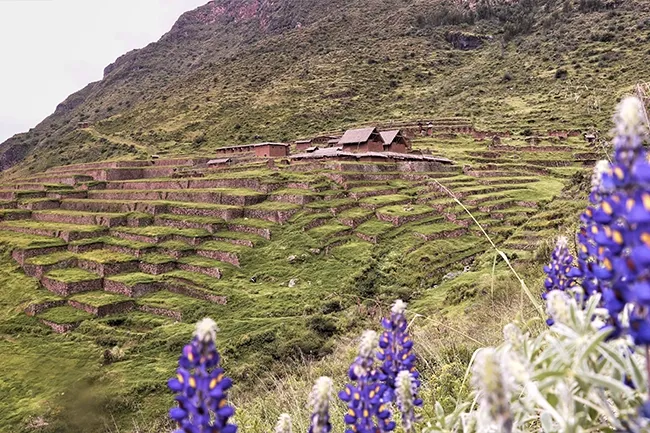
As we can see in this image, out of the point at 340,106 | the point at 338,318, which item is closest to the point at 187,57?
the point at 340,106

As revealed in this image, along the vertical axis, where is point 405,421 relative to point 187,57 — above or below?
below

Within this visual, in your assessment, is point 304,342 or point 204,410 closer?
point 204,410

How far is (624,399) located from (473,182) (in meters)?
33.0

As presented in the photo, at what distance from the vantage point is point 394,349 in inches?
99.4

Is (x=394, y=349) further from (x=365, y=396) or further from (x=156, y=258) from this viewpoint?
(x=156, y=258)

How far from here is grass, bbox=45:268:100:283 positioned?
24.2 metres

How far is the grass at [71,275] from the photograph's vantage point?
24.2 metres

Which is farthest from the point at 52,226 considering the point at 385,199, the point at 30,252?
the point at 385,199

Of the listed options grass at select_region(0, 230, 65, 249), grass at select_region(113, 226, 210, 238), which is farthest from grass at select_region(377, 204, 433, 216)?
grass at select_region(0, 230, 65, 249)

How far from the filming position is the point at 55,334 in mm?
20328

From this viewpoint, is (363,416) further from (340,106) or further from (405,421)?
(340,106)

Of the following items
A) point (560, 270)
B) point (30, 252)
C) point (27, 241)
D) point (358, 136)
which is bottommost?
point (358, 136)

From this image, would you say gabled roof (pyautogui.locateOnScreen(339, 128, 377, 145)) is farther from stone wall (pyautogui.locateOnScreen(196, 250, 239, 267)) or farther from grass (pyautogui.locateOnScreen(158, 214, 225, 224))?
stone wall (pyautogui.locateOnScreen(196, 250, 239, 267))

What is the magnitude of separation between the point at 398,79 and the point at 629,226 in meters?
93.6
